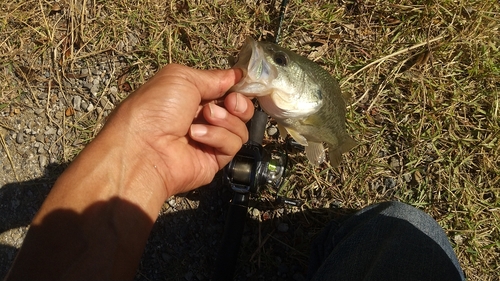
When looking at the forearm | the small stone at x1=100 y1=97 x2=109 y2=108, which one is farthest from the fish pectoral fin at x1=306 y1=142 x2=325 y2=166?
the small stone at x1=100 y1=97 x2=109 y2=108

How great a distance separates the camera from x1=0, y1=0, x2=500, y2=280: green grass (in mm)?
3289

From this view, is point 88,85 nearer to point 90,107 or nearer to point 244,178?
point 90,107

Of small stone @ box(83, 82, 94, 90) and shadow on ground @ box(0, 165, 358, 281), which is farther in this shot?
small stone @ box(83, 82, 94, 90)

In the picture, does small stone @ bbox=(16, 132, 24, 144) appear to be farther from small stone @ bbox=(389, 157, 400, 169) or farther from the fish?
small stone @ bbox=(389, 157, 400, 169)

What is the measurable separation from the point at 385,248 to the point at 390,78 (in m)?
1.45

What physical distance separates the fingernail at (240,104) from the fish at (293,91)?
33 millimetres

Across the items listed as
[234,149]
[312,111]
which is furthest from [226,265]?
[312,111]

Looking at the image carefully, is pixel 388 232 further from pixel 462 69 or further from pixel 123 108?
pixel 123 108

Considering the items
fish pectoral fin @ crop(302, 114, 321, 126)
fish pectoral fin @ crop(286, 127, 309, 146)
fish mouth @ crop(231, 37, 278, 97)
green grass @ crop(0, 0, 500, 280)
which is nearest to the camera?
fish mouth @ crop(231, 37, 278, 97)

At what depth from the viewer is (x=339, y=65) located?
3.43m

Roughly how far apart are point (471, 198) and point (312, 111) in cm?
177

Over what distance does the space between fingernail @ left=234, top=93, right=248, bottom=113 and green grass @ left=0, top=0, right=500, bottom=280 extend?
1275mm

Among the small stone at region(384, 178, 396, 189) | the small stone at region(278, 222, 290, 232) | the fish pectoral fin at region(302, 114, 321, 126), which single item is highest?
the fish pectoral fin at region(302, 114, 321, 126)

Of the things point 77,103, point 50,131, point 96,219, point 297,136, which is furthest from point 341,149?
point 50,131
